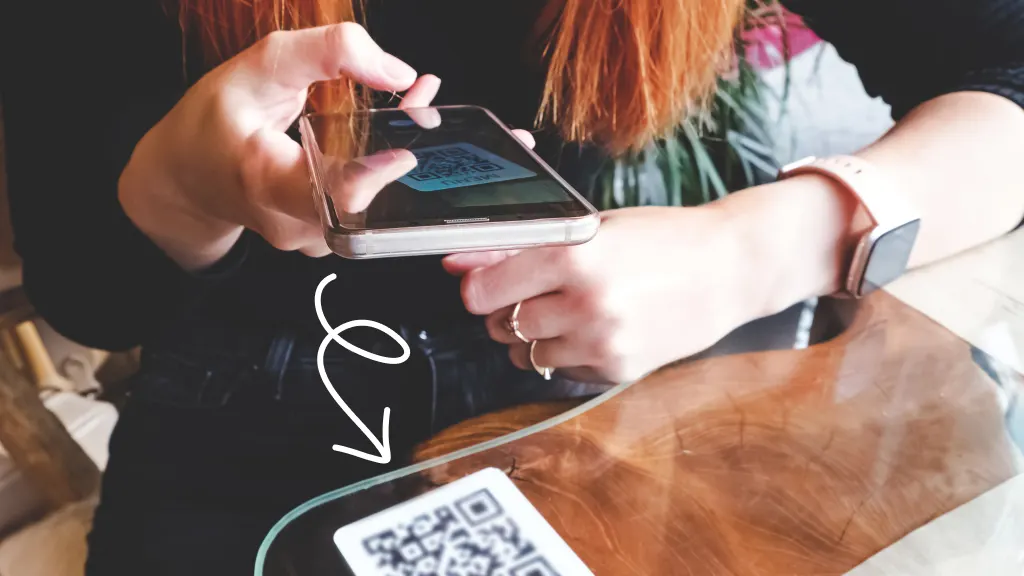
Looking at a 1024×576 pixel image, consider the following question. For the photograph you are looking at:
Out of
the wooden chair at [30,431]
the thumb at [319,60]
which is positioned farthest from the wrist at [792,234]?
the wooden chair at [30,431]

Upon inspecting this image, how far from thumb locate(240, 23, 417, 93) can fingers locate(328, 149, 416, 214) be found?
31 mm

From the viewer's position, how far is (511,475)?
1.11ft

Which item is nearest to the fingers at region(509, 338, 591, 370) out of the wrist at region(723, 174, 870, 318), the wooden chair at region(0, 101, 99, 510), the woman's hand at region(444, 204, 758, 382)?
the woman's hand at region(444, 204, 758, 382)

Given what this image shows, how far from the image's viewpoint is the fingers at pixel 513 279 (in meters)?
0.35

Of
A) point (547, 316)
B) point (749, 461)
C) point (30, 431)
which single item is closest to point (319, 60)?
point (547, 316)

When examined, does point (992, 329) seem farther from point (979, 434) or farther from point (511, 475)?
point (511, 475)

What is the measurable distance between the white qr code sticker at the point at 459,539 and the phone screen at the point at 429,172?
125 mm

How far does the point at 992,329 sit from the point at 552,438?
29 cm

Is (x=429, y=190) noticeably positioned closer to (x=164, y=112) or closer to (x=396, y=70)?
(x=396, y=70)

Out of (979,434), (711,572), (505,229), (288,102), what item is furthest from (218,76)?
(979,434)

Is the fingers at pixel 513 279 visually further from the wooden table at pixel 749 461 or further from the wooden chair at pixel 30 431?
the wooden chair at pixel 30 431

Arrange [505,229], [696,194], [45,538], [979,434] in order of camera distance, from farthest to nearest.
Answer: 1. [696,194]
2. [45,538]
3. [979,434]
4. [505,229]

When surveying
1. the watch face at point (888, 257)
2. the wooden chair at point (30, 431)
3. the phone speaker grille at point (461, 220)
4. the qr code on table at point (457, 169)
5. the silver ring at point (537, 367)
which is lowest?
the wooden chair at point (30, 431)

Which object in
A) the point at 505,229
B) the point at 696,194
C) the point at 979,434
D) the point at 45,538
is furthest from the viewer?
the point at 696,194
